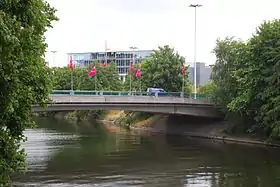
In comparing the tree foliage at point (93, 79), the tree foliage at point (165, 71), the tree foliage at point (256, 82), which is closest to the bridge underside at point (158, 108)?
the tree foliage at point (256, 82)

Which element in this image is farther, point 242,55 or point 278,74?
point 242,55

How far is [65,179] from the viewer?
34.8 meters

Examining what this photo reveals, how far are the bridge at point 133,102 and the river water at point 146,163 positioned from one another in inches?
189

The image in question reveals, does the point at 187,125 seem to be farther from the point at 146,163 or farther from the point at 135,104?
the point at 146,163

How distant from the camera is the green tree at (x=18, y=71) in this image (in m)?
15.3

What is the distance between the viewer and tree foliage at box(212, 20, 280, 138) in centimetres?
4988

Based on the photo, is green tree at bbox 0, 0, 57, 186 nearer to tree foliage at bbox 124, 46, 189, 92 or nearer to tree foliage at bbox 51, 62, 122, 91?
tree foliage at bbox 124, 46, 189, 92

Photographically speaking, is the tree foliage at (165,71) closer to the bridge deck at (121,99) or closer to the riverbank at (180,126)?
the riverbank at (180,126)

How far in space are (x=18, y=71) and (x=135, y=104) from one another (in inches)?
1712

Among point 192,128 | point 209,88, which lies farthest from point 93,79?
point 192,128

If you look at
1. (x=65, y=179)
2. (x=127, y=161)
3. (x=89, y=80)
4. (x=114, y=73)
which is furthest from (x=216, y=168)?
(x=114, y=73)

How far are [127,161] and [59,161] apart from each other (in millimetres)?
6703

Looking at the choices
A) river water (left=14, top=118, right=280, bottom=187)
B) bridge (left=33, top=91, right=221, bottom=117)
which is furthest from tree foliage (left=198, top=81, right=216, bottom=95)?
river water (left=14, top=118, right=280, bottom=187)

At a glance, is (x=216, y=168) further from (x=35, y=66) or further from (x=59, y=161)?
(x=35, y=66)
